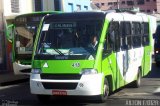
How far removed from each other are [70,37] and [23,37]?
7.20 metres

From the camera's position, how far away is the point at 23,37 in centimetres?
1873

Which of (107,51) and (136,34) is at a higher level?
(136,34)

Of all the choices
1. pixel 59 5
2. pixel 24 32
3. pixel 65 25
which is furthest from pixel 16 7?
pixel 65 25

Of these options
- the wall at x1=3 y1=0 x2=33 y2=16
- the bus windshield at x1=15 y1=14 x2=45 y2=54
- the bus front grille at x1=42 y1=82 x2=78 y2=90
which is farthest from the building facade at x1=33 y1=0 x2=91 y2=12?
the bus front grille at x1=42 y1=82 x2=78 y2=90

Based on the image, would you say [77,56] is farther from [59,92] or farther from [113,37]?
[113,37]

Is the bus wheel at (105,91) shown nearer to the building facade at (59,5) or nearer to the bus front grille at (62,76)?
the bus front grille at (62,76)

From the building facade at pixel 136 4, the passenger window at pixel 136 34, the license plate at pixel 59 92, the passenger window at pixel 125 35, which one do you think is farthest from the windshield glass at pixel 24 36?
the building facade at pixel 136 4

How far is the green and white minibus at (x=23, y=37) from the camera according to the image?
1847 cm

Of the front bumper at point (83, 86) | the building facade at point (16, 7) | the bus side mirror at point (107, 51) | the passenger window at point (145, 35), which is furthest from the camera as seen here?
the building facade at point (16, 7)

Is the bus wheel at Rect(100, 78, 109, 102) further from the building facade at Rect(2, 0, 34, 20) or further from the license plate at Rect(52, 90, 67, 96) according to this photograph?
the building facade at Rect(2, 0, 34, 20)

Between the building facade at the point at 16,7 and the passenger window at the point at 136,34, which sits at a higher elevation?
the building facade at the point at 16,7

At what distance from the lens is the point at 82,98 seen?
1296cm

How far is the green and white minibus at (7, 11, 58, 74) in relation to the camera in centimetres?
1847

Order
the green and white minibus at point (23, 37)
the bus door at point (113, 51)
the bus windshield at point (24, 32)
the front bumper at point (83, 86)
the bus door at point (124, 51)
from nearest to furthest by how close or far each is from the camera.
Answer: the front bumper at point (83, 86) → the bus door at point (113, 51) → the bus door at point (124, 51) → the green and white minibus at point (23, 37) → the bus windshield at point (24, 32)
